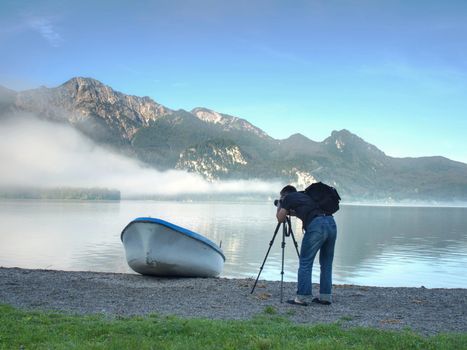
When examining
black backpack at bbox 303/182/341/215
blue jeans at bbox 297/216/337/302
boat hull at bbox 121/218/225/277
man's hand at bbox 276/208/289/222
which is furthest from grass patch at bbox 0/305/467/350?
boat hull at bbox 121/218/225/277

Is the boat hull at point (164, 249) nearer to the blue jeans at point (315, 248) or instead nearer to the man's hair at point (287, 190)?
the man's hair at point (287, 190)

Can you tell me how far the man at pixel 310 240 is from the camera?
585 inches

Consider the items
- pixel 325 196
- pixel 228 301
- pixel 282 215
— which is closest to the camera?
pixel 228 301

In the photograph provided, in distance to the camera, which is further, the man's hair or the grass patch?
the man's hair

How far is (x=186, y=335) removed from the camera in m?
9.66

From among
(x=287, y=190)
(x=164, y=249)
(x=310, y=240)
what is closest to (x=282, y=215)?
(x=310, y=240)

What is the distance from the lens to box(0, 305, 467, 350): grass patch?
8.76 metres

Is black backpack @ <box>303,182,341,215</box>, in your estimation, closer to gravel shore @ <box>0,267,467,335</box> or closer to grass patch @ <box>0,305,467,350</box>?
gravel shore @ <box>0,267,467,335</box>

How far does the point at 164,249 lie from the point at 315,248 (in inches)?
346

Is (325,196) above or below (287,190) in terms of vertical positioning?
below

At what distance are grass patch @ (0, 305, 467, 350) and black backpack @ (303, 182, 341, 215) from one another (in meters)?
4.65

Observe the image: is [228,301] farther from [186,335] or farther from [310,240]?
[186,335]

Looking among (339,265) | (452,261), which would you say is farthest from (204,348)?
(452,261)

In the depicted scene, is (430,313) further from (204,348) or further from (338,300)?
(204,348)
